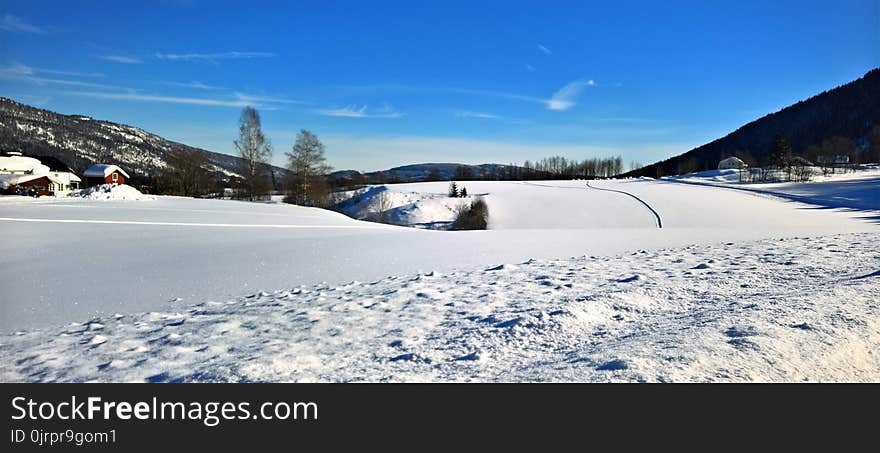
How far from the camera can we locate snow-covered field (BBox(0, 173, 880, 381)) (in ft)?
8.71

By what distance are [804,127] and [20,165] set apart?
15611 centimetres

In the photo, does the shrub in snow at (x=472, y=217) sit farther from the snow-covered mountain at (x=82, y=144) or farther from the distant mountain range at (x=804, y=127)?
the distant mountain range at (x=804, y=127)

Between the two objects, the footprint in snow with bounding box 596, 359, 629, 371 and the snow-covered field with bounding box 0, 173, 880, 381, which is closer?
the footprint in snow with bounding box 596, 359, 629, 371

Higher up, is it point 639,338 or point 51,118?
point 51,118

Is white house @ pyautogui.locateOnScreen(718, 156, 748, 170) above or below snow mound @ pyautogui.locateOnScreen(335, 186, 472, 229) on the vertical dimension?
above

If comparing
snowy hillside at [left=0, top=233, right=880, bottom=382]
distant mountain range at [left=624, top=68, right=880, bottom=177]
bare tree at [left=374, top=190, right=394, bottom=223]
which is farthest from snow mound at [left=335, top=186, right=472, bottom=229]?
distant mountain range at [left=624, top=68, right=880, bottom=177]

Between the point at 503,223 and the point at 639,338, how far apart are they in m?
27.3

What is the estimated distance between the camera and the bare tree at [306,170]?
111ft

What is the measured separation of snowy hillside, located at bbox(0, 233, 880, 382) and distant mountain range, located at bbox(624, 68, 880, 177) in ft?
371

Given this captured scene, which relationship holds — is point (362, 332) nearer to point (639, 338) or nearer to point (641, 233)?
point (639, 338)

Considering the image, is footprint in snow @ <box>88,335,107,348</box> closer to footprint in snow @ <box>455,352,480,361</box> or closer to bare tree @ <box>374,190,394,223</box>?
footprint in snow @ <box>455,352,480,361</box>

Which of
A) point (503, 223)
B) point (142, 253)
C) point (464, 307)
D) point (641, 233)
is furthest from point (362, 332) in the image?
point (503, 223)

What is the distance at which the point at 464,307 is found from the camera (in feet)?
13.1
